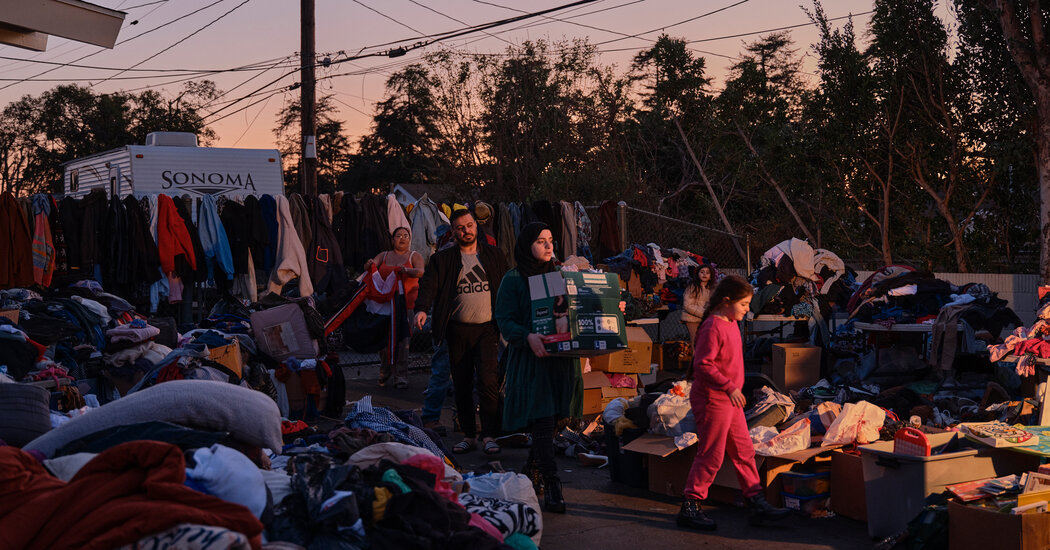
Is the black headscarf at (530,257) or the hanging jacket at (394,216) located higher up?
the hanging jacket at (394,216)

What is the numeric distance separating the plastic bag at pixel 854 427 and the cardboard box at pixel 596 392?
3.16m

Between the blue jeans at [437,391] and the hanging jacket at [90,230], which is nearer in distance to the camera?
the blue jeans at [437,391]

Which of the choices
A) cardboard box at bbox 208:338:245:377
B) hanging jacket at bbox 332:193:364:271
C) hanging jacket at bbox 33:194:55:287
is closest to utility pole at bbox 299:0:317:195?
hanging jacket at bbox 332:193:364:271

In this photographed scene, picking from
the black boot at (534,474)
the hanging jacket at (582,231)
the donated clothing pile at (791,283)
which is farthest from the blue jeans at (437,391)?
the donated clothing pile at (791,283)

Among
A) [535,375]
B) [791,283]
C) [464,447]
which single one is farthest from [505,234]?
[535,375]

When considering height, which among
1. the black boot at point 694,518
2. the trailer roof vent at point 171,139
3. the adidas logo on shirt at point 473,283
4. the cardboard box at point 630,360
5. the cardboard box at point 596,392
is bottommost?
the black boot at point 694,518

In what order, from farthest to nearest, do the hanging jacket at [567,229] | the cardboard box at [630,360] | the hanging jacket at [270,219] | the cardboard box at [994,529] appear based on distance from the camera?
the hanging jacket at [567,229], the hanging jacket at [270,219], the cardboard box at [630,360], the cardboard box at [994,529]

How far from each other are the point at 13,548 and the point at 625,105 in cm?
2586

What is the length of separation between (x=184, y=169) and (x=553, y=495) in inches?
491

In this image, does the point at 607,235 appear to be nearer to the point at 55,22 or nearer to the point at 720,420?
the point at 720,420

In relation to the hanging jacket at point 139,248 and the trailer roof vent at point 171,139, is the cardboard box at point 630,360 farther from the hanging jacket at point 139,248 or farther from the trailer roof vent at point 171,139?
the trailer roof vent at point 171,139

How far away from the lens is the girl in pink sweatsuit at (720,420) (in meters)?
5.98

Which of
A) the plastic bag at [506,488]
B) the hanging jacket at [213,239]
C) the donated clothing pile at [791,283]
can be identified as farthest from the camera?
the donated clothing pile at [791,283]

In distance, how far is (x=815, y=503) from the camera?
639 cm
